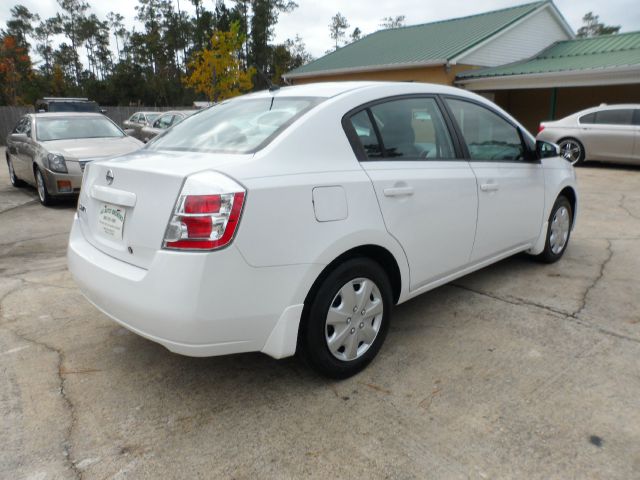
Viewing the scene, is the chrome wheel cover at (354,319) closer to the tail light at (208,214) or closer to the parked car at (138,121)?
the tail light at (208,214)

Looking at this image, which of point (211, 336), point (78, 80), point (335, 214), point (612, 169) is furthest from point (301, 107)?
point (78, 80)

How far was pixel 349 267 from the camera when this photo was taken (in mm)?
2598

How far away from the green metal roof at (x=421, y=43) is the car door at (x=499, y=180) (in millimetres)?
14833

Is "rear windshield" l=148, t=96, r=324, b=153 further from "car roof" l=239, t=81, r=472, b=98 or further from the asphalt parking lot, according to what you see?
the asphalt parking lot

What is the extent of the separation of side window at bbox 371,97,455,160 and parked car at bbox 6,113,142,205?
5293mm

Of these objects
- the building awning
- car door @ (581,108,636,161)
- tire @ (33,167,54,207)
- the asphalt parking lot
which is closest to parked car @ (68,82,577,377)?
the asphalt parking lot

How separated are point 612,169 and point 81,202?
12.2 meters

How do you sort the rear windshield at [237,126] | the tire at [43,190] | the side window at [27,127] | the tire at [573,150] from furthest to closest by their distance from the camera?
the tire at [573,150], the side window at [27,127], the tire at [43,190], the rear windshield at [237,126]

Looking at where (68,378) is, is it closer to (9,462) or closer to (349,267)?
(9,462)

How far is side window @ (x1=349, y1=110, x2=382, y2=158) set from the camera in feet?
9.10

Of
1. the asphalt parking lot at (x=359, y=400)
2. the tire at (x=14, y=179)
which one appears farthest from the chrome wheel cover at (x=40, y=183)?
the asphalt parking lot at (x=359, y=400)

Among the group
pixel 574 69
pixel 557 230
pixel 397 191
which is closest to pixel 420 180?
pixel 397 191

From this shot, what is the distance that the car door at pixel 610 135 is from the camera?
11.3 meters

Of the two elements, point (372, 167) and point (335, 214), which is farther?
point (372, 167)
